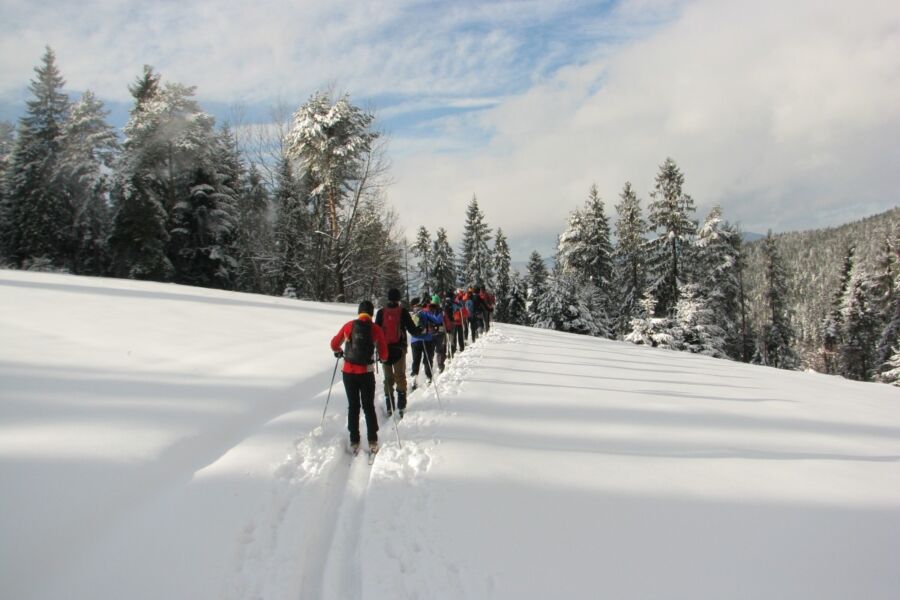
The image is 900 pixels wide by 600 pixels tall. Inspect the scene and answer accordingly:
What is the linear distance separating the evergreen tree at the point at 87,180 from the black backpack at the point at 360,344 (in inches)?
1303

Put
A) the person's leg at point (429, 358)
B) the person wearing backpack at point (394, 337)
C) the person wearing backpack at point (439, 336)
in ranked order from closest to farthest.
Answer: the person wearing backpack at point (394, 337) < the person's leg at point (429, 358) < the person wearing backpack at point (439, 336)

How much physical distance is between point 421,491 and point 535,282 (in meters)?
40.4

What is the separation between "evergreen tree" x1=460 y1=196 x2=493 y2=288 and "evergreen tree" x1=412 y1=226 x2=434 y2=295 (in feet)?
13.3

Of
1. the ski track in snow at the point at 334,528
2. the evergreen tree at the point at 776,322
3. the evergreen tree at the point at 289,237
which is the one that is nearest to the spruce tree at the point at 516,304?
→ the evergreen tree at the point at 776,322

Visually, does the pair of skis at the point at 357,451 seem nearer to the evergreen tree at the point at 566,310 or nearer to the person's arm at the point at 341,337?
the person's arm at the point at 341,337

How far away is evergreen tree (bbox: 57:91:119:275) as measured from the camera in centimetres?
3062

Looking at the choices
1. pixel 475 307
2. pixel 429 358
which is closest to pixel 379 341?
pixel 429 358

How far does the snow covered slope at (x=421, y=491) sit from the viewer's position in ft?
11.7

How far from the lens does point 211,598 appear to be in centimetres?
341

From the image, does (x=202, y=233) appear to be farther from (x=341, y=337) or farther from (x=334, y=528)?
(x=334, y=528)

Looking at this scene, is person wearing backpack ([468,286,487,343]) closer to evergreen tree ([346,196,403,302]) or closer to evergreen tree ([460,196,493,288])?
evergreen tree ([346,196,403,302])

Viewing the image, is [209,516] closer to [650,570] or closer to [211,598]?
[211,598]

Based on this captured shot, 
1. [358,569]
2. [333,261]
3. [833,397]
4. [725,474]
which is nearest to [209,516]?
[358,569]

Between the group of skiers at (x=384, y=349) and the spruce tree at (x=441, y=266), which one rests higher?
the spruce tree at (x=441, y=266)
